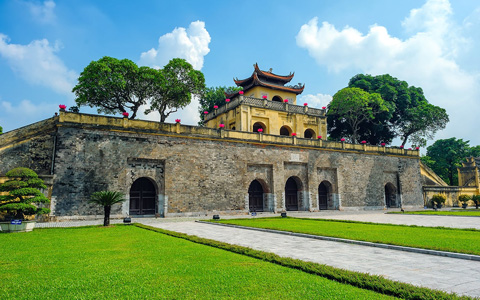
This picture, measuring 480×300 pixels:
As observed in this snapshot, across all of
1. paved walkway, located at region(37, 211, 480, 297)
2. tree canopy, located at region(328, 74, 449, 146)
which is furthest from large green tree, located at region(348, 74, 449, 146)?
paved walkway, located at region(37, 211, 480, 297)

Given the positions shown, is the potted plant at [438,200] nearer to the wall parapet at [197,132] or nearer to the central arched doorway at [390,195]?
the central arched doorway at [390,195]

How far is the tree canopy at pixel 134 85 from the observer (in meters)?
26.2

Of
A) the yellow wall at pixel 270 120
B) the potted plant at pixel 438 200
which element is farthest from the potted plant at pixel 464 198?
the yellow wall at pixel 270 120

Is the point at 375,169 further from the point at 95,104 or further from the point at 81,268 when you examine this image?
the point at 81,268

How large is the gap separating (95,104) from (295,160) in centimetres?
1882

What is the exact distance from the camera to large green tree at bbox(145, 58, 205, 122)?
28.7 m

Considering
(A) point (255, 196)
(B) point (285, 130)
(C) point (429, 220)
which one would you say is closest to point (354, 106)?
(B) point (285, 130)

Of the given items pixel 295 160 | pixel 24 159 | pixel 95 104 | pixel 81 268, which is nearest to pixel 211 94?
pixel 95 104

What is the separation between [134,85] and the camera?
1102 inches

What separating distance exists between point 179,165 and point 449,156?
140 ft

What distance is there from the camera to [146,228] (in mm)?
12797

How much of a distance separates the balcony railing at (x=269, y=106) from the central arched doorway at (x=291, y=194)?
773 cm

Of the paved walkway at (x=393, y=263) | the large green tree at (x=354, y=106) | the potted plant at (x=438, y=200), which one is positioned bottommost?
the paved walkway at (x=393, y=263)

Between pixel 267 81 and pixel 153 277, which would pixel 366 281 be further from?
pixel 267 81
